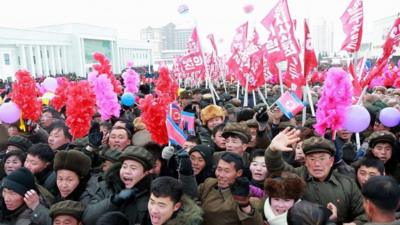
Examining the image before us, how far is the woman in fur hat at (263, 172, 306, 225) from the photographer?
2.71m

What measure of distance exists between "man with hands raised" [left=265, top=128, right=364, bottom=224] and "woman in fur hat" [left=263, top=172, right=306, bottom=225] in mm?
392

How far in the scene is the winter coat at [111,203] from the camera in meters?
2.94

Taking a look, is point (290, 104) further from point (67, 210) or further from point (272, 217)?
point (67, 210)

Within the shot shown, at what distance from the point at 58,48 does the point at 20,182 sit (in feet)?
178

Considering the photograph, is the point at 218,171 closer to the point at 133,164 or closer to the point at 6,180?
the point at 133,164

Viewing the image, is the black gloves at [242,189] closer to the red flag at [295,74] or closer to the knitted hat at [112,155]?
the knitted hat at [112,155]

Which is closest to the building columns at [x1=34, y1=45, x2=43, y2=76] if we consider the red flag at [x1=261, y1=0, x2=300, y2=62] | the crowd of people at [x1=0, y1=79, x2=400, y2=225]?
the red flag at [x1=261, y1=0, x2=300, y2=62]

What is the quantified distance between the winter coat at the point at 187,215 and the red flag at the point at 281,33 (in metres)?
4.51

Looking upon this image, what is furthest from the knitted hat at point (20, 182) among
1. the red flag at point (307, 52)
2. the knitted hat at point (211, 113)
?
the red flag at point (307, 52)

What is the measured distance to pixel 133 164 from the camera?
3158 mm

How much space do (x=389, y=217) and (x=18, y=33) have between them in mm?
47877

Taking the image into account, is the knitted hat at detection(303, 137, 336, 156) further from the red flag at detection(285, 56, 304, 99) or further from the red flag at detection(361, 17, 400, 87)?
the red flag at detection(285, 56, 304, 99)

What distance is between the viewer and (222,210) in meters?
3.03

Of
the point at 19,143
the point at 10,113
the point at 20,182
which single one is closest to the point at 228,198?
the point at 20,182
